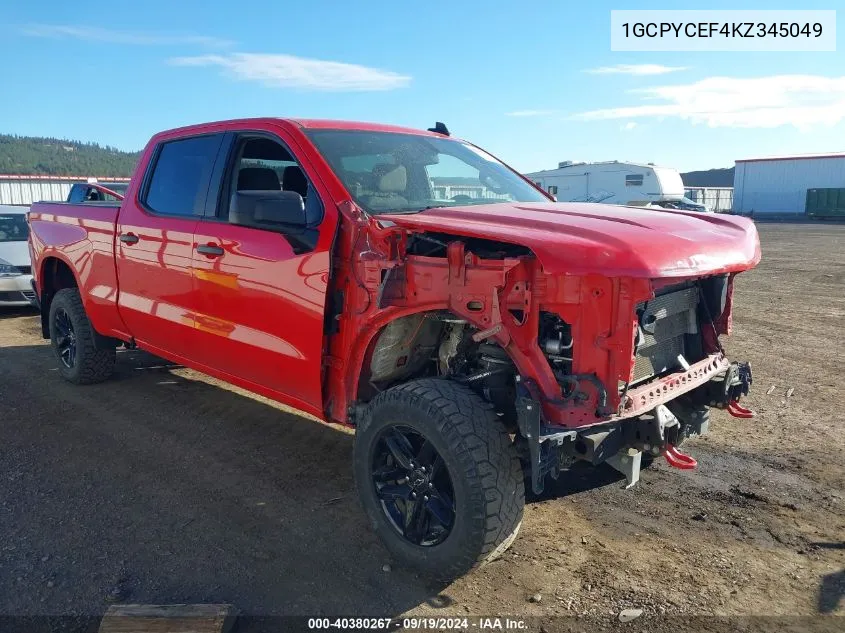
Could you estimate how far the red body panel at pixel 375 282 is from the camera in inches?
108

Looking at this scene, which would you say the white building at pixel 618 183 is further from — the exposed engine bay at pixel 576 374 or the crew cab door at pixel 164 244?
the exposed engine bay at pixel 576 374

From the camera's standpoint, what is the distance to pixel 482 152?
4910 millimetres

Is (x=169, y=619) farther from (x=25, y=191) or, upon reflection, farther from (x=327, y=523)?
(x=25, y=191)

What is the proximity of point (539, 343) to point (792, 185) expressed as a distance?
52.7 m

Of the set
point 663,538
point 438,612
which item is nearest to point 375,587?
point 438,612

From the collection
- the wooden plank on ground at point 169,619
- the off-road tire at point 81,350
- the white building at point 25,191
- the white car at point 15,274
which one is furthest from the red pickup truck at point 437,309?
the white building at point 25,191

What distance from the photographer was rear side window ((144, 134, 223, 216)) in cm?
442

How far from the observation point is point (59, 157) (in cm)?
7481

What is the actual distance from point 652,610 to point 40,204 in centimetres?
622

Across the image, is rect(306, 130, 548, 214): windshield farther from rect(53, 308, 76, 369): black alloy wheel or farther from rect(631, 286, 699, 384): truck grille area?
rect(53, 308, 76, 369): black alloy wheel

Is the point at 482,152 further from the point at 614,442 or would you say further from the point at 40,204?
the point at 40,204

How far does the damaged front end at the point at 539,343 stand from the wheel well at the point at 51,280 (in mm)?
3972

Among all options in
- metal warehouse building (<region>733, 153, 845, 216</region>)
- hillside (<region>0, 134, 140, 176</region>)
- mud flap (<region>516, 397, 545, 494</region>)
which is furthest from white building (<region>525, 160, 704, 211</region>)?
hillside (<region>0, 134, 140, 176</region>)

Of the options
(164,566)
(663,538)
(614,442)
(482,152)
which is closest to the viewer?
(614,442)
